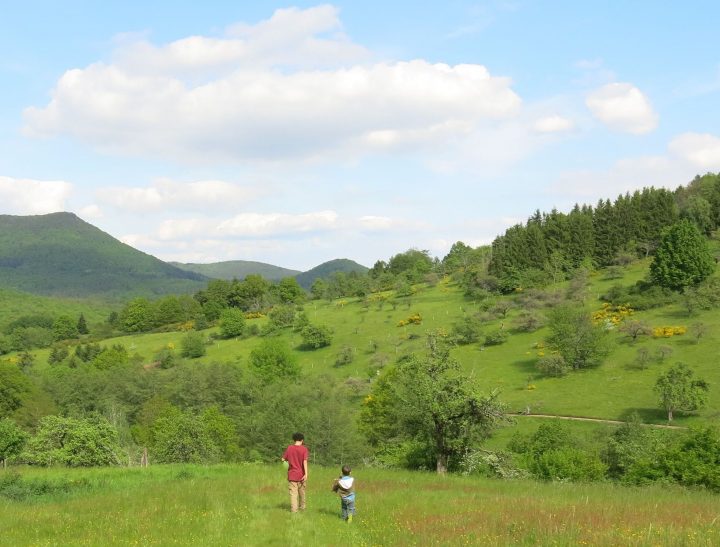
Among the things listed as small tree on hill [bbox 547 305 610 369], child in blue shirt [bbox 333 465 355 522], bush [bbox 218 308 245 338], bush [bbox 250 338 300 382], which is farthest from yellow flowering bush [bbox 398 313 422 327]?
child in blue shirt [bbox 333 465 355 522]

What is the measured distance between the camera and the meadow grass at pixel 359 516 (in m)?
12.0

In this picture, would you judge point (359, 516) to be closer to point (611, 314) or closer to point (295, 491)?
point (295, 491)

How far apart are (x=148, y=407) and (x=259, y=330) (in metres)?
50.6

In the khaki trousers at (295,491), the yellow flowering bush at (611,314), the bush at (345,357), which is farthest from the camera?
the bush at (345,357)

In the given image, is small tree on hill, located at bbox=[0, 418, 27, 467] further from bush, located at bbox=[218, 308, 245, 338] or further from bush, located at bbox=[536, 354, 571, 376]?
bush, located at bbox=[218, 308, 245, 338]

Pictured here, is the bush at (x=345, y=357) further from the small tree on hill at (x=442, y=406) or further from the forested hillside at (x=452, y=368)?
the small tree on hill at (x=442, y=406)

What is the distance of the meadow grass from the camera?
12008 mm

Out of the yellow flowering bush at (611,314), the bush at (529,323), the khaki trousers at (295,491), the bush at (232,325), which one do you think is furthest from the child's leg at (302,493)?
the bush at (232,325)

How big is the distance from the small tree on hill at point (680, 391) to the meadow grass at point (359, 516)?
137 ft

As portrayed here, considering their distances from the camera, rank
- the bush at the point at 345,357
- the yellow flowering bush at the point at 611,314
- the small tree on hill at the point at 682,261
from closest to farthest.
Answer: the yellow flowering bush at the point at 611,314 < the small tree on hill at the point at 682,261 < the bush at the point at 345,357

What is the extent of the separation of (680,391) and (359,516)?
54.6m

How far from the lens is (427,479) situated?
24.0 m

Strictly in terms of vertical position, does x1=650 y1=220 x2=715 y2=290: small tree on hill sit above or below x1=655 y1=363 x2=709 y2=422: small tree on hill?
above

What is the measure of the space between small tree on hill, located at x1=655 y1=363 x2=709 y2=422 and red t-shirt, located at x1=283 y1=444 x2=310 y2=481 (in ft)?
181
